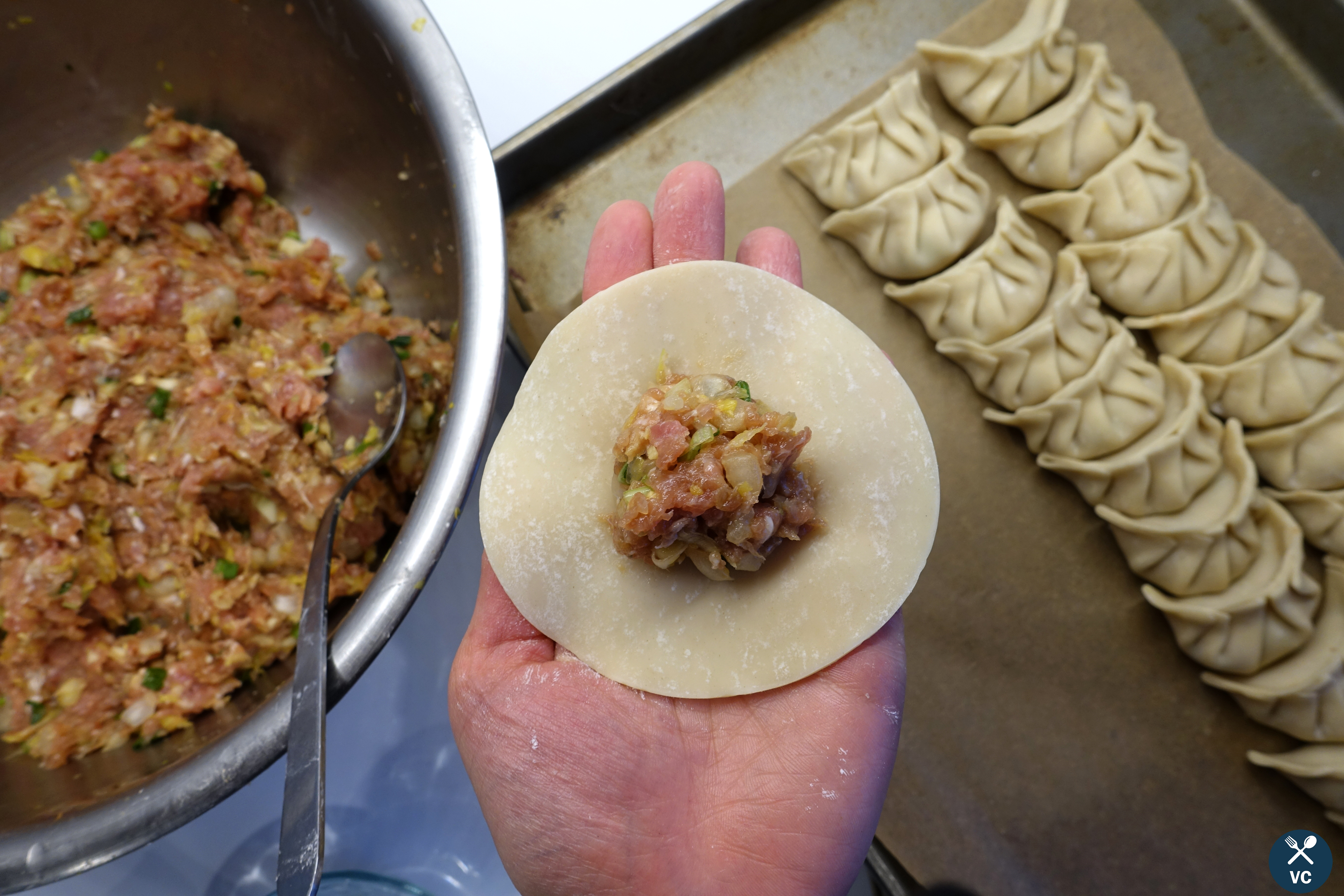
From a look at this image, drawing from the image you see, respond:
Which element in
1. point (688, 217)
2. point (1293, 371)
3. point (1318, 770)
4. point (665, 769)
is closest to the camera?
point (665, 769)

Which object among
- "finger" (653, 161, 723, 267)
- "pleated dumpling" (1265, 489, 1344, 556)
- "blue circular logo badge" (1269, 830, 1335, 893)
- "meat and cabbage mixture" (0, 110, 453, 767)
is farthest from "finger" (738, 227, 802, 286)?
"blue circular logo badge" (1269, 830, 1335, 893)

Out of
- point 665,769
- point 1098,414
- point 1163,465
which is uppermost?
point 665,769

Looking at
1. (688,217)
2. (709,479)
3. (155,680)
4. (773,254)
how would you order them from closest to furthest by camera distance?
(709,479) < (155,680) < (688,217) < (773,254)

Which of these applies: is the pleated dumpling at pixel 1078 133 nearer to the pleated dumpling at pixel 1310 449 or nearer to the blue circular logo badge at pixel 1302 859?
the pleated dumpling at pixel 1310 449

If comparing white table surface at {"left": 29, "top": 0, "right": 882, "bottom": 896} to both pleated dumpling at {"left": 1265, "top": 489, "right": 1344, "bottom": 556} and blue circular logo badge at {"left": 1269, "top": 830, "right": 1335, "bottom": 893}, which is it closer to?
blue circular logo badge at {"left": 1269, "top": 830, "right": 1335, "bottom": 893}

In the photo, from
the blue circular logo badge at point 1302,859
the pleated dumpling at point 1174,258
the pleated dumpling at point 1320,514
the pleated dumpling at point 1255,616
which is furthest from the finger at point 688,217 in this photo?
the blue circular logo badge at point 1302,859

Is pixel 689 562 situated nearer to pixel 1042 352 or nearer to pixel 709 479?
pixel 709 479

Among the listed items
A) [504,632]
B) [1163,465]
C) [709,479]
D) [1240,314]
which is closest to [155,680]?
[504,632]
